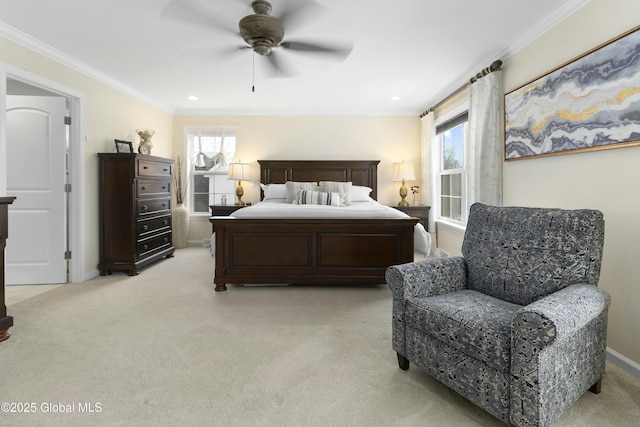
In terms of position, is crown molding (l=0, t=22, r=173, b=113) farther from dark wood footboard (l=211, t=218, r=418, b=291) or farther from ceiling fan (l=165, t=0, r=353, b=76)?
dark wood footboard (l=211, t=218, r=418, b=291)

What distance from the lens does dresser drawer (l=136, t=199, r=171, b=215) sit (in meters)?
4.23

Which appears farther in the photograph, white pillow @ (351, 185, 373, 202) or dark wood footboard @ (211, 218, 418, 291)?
white pillow @ (351, 185, 373, 202)

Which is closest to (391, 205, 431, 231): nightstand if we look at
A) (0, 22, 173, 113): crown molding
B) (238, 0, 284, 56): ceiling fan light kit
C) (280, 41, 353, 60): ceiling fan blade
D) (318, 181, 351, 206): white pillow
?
(318, 181, 351, 206): white pillow

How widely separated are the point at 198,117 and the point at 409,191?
4.07 metres

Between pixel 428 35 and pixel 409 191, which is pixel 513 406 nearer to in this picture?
pixel 428 35

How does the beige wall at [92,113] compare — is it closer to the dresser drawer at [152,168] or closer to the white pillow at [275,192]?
the dresser drawer at [152,168]

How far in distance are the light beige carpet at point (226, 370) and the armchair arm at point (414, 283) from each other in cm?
28

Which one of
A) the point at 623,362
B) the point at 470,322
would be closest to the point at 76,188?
the point at 470,322

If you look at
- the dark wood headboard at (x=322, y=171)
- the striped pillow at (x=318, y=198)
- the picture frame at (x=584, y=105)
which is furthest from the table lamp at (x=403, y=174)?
the picture frame at (x=584, y=105)

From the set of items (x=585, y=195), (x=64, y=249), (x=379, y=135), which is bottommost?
(x=64, y=249)

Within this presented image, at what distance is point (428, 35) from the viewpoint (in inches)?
119

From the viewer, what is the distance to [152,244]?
452 centimetres

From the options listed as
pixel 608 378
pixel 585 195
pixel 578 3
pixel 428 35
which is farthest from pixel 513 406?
pixel 428 35

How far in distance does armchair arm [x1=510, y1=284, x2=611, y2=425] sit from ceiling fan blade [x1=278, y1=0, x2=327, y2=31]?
2377 millimetres
